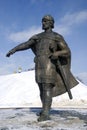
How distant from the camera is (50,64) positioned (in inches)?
369

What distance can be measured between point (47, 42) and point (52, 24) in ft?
1.79

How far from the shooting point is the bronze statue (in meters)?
9.30

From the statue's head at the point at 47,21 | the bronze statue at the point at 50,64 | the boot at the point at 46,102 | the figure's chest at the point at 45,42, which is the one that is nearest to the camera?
the boot at the point at 46,102

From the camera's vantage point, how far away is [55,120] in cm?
934

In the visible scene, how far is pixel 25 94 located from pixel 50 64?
54.9 feet

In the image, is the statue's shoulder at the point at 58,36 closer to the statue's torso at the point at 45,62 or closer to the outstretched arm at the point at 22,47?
the statue's torso at the point at 45,62

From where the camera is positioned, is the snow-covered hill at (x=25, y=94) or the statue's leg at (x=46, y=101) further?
the snow-covered hill at (x=25, y=94)

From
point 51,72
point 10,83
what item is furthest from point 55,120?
point 10,83

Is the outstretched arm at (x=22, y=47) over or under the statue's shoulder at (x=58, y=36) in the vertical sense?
under

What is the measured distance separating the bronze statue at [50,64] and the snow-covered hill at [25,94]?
1376 cm

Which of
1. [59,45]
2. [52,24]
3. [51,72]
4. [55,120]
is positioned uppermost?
[52,24]

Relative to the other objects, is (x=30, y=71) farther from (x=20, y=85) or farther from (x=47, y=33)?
(x=47, y=33)

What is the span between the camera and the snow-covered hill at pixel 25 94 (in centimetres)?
2424

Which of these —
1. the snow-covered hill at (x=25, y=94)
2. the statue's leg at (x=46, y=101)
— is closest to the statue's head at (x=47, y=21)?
the statue's leg at (x=46, y=101)
